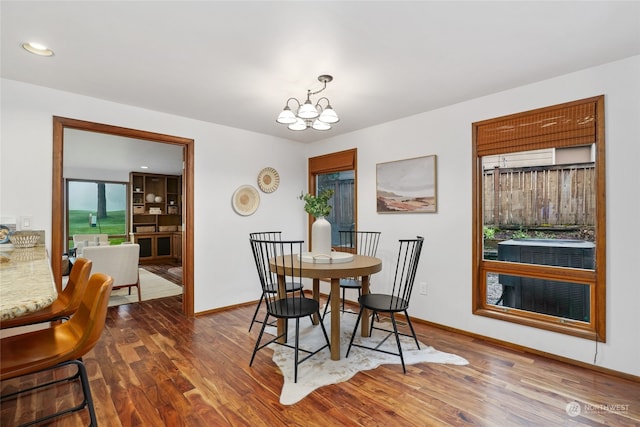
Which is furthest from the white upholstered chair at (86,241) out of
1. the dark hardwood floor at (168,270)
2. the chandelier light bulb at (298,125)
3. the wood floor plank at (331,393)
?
the chandelier light bulb at (298,125)

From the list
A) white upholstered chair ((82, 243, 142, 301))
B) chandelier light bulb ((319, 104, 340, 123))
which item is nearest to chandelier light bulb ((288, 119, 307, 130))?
chandelier light bulb ((319, 104, 340, 123))

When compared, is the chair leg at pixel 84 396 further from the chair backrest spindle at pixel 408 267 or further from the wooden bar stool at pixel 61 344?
the chair backrest spindle at pixel 408 267

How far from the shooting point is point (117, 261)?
13.9ft

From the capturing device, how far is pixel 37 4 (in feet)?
5.47

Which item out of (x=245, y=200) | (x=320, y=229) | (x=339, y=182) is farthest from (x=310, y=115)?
(x=339, y=182)

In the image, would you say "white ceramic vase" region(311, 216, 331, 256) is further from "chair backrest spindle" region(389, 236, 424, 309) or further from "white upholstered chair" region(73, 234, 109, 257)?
"white upholstered chair" region(73, 234, 109, 257)

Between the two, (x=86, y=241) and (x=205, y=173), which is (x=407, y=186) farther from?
(x=86, y=241)

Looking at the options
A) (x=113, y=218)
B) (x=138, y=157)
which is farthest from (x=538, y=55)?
(x=113, y=218)

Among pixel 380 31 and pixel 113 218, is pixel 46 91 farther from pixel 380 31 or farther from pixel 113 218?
pixel 113 218

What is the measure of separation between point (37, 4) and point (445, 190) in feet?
11.1

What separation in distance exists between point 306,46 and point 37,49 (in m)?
1.84

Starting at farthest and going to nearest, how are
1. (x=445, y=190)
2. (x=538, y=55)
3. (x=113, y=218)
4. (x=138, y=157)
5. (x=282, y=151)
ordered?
(x=113, y=218), (x=138, y=157), (x=282, y=151), (x=445, y=190), (x=538, y=55)

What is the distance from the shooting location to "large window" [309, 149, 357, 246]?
14.1 feet

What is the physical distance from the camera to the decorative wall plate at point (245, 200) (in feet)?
13.3
